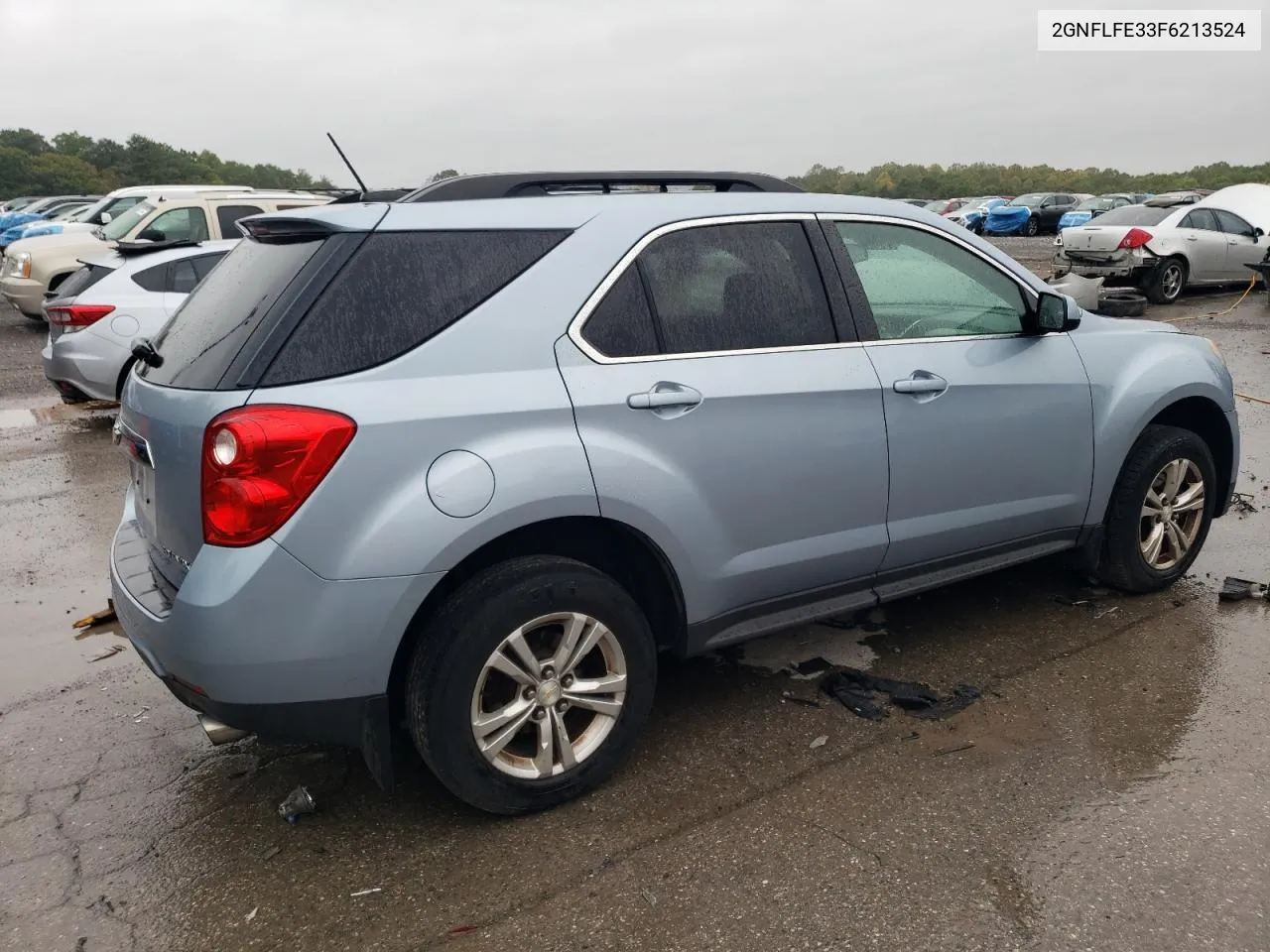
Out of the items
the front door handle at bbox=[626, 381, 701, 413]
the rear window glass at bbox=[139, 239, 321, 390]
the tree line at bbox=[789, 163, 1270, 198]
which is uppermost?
the rear window glass at bbox=[139, 239, 321, 390]

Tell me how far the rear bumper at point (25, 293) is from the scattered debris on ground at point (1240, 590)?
14556mm

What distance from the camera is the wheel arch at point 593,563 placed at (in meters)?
2.89

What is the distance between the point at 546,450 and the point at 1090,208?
38.2 meters

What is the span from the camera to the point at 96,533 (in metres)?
6.02

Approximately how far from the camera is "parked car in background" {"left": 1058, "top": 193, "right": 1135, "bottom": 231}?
108 ft

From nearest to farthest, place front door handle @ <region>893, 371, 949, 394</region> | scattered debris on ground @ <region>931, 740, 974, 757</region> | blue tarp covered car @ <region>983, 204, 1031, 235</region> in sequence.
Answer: scattered debris on ground @ <region>931, 740, 974, 757</region> < front door handle @ <region>893, 371, 949, 394</region> < blue tarp covered car @ <region>983, 204, 1031, 235</region>

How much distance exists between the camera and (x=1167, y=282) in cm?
1677

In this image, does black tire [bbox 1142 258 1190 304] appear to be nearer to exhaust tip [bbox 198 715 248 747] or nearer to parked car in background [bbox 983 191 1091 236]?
exhaust tip [bbox 198 715 248 747]

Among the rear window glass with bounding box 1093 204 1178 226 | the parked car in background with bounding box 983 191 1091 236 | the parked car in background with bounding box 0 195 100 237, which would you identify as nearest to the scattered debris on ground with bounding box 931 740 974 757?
the rear window glass with bounding box 1093 204 1178 226

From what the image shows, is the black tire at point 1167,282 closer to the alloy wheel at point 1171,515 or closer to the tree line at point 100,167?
the alloy wheel at point 1171,515

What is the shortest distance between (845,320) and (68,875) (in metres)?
2.93

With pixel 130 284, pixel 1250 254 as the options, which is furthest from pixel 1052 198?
pixel 130 284

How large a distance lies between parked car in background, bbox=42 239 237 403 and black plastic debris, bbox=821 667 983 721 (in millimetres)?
6478

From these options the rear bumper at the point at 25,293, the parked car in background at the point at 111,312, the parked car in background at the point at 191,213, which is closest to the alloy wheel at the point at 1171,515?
the parked car in background at the point at 111,312
